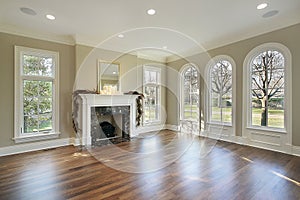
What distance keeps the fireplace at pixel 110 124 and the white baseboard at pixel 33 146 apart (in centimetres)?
79

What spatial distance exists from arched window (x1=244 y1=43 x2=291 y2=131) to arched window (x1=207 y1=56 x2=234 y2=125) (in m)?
0.48

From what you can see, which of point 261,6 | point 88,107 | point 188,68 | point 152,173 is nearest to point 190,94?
point 188,68

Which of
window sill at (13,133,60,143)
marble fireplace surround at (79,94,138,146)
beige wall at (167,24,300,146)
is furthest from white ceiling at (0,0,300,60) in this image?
window sill at (13,133,60,143)

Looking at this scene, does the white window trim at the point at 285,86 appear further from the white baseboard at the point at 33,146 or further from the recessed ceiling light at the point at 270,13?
the white baseboard at the point at 33,146

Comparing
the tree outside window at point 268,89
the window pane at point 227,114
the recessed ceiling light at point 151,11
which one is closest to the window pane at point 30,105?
the recessed ceiling light at point 151,11

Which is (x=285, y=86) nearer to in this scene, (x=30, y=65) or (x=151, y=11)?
(x=151, y=11)

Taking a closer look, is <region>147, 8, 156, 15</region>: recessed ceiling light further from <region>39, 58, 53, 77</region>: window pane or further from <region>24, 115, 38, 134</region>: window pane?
<region>24, 115, 38, 134</region>: window pane

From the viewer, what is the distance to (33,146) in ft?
13.6

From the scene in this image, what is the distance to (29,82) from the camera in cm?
415

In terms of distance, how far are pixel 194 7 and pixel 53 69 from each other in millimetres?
3674

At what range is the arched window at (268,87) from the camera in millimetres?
3869

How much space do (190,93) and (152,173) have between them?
3.84 meters

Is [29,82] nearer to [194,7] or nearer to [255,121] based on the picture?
[194,7]

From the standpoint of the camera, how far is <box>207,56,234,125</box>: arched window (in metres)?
4.93
